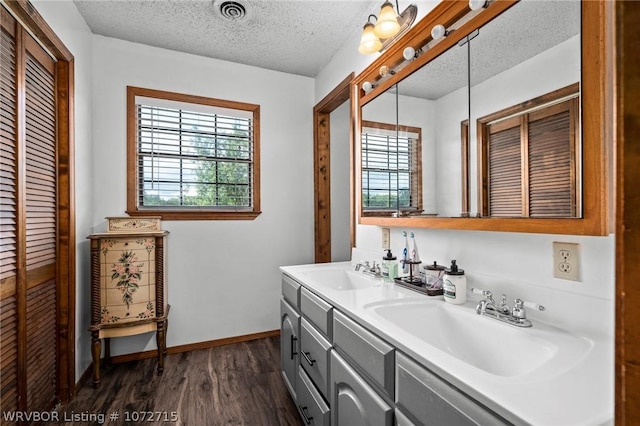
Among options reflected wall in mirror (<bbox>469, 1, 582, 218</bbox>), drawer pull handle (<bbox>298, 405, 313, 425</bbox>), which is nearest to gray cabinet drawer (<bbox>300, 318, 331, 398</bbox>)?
drawer pull handle (<bbox>298, 405, 313, 425</bbox>)

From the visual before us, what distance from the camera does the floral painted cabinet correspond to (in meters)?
2.18

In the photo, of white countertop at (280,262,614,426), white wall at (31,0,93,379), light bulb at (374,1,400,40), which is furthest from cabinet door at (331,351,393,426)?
white wall at (31,0,93,379)

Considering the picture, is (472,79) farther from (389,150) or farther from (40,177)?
(40,177)

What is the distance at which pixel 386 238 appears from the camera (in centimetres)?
202

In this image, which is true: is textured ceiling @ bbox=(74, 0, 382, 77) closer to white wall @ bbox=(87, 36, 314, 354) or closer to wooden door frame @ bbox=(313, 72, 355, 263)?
white wall @ bbox=(87, 36, 314, 354)

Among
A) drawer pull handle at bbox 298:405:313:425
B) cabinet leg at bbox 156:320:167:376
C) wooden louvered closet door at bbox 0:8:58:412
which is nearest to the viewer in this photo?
wooden louvered closet door at bbox 0:8:58:412

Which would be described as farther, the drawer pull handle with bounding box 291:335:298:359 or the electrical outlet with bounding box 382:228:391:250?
the electrical outlet with bounding box 382:228:391:250

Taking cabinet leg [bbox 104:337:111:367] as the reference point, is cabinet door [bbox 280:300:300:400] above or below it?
above

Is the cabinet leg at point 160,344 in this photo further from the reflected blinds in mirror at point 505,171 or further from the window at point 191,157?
the reflected blinds in mirror at point 505,171

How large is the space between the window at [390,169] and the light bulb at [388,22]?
1.60ft

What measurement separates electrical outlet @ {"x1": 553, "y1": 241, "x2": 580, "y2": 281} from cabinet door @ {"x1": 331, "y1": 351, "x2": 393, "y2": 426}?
0.71 meters

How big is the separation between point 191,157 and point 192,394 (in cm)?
190

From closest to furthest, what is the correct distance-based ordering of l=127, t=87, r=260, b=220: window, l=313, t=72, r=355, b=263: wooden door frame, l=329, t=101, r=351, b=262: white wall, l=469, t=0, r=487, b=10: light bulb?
1. l=469, t=0, r=487, b=10: light bulb
2. l=127, t=87, r=260, b=220: window
3. l=313, t=72, r=355, b=263: wooden door frame
4. l=329, t=101, r=351, b=262: white wall

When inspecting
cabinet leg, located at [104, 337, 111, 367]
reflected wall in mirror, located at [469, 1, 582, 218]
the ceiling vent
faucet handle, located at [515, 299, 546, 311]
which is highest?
the ceiling vent
